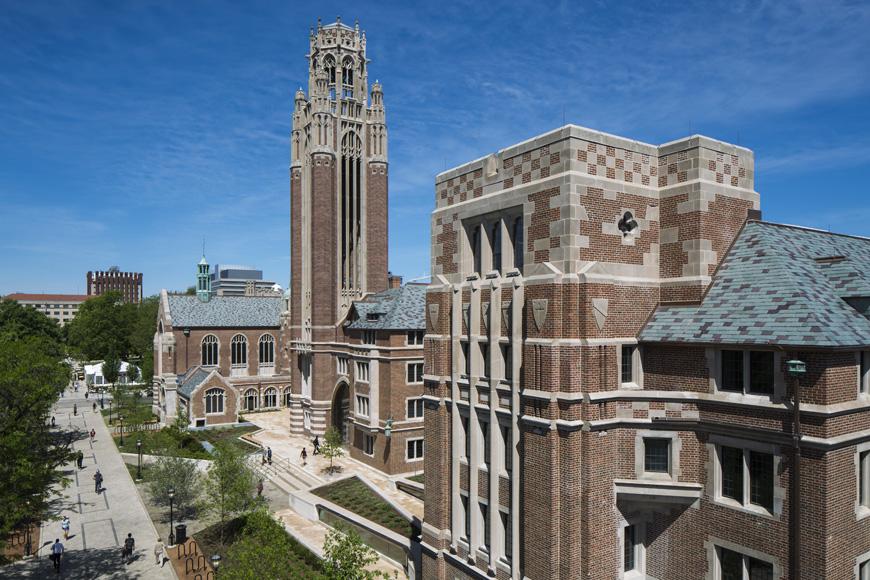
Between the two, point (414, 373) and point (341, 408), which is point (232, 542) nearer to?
point (414, 373)

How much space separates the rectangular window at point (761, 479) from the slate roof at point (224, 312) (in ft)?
193

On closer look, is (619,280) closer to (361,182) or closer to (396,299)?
(396,299)

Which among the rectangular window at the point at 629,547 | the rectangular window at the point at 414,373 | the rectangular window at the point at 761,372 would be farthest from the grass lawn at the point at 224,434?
the rectangular window at the point at 761,372

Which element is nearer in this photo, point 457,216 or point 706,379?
point 706,379

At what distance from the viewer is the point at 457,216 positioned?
20.9 metres

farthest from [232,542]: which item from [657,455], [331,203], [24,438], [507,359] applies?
[331,203]

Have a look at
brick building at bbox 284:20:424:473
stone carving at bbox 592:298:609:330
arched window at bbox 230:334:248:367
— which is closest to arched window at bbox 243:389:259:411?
arched window at bbox 230:334:248:367

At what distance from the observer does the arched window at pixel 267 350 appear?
73062 mm

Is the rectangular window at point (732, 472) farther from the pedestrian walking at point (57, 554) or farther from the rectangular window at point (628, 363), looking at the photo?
the pedestrian walking at point (57, 554)

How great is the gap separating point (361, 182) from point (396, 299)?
53.3ft

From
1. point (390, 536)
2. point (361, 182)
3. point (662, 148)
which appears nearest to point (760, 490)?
point (662, 148)

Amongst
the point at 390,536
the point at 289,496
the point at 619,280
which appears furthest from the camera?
the point at 289,496

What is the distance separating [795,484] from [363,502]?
27.3 metres

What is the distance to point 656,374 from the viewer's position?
17062 mm
